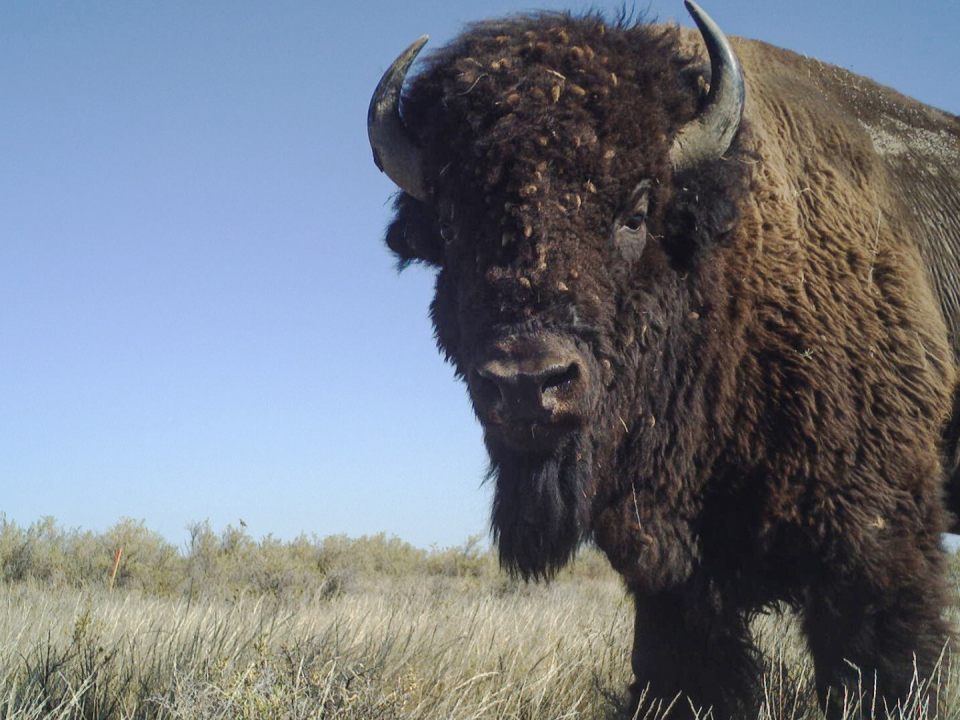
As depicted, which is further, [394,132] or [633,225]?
[394,132]

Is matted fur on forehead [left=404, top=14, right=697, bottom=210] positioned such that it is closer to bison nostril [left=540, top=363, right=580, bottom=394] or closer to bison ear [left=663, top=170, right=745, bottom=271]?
bison ear [left=663, top=170, right=745, bottom=271]

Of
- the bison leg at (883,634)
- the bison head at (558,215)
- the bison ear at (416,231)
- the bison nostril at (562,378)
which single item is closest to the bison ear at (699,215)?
the bison head at (558,215)

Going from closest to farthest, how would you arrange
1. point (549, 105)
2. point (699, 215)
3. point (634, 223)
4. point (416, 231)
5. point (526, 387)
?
point (526, 387) → point (549, 105) → point (634, 223) → point (699, 215) → point (416, 231)

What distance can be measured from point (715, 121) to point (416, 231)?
4.12 ft

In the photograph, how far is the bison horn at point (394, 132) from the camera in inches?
144

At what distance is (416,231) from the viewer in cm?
387

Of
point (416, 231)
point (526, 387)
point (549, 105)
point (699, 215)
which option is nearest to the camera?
point (526, 387)

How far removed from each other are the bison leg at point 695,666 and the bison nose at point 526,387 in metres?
1.15

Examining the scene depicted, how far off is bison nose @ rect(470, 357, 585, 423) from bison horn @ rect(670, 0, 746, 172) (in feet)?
3.33

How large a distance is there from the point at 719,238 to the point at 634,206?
0.43 meters

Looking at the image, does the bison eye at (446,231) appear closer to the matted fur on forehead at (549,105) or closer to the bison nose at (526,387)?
the matted fur on forehead at (549,105)

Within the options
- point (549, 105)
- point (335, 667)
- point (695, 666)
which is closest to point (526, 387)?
point (549, 105)

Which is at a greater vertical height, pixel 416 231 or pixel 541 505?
pixel 416 231

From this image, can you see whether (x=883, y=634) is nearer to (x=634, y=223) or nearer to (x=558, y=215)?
(x=634, y=223)
